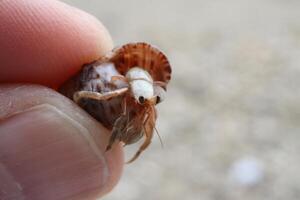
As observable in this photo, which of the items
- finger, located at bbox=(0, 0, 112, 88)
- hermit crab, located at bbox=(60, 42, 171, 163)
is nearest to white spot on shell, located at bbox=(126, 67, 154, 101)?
hermit crab, located at bbox=(60, 42, 171, 163)

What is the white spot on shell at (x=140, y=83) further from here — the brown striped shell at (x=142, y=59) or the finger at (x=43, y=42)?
the finger at (x=43, y=42)

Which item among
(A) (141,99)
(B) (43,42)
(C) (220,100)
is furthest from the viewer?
(C) (220,100)

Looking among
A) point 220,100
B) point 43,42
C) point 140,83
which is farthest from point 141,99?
point 220,100

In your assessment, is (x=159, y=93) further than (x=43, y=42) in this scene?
No

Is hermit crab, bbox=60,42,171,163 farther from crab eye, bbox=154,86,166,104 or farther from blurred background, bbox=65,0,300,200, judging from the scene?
blurred background, bbox=65,0,300,200

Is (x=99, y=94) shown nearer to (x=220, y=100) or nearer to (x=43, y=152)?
(x=43, y=152)

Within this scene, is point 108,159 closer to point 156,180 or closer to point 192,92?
point 156,180

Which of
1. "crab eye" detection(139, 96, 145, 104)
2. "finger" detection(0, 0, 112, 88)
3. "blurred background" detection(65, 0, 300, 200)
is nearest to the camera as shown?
"crab eye" detection(139, 96, 145, 104)
